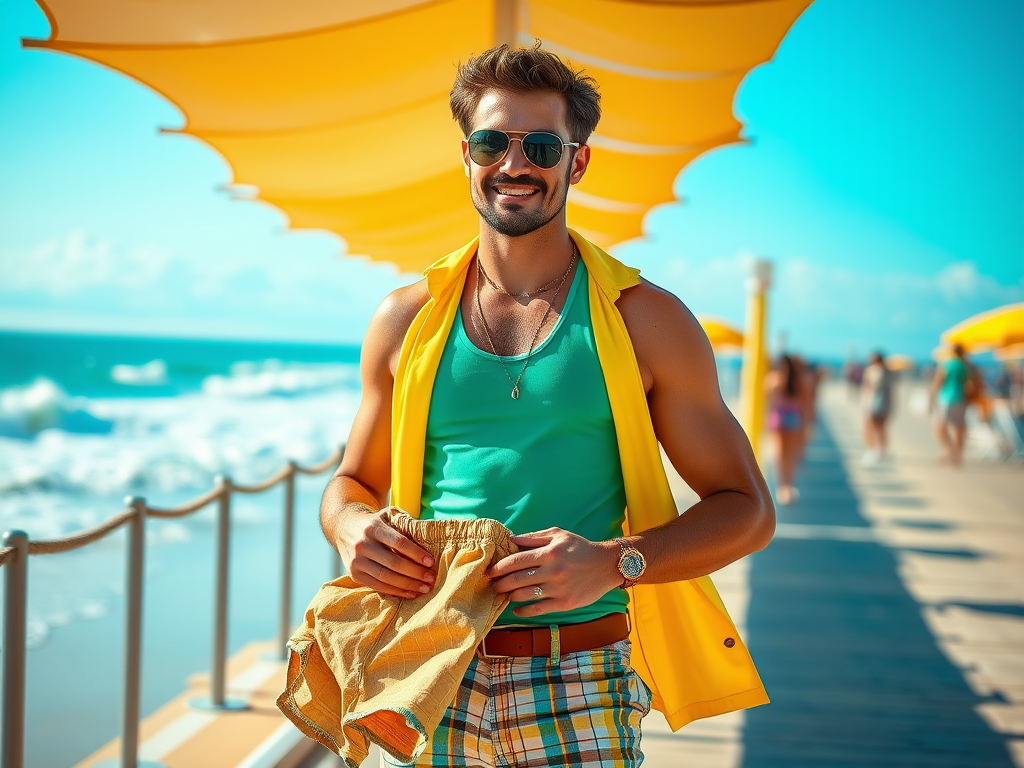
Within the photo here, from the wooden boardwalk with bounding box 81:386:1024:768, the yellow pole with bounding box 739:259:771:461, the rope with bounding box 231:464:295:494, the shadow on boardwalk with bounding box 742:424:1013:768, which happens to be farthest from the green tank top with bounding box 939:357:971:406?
the rope with bounding box 231:464:295:494

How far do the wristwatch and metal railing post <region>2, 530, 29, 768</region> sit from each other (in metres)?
1.76

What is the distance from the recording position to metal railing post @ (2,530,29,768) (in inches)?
99.7

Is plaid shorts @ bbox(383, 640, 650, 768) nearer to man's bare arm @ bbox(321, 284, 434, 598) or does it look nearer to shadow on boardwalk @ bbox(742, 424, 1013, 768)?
man's bare arm @ bbox(321, 284, 434, 598)

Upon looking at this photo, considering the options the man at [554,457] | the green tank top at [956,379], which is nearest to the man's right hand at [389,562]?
the man at [554,457]

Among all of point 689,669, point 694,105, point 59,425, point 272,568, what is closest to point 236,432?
point 59,425

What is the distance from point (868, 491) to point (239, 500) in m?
9.20

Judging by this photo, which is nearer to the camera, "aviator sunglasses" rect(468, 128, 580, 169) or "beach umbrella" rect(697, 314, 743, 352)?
"aviator sunglasses" rect(468, 128, 580, 169)

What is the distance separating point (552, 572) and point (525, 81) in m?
0.99

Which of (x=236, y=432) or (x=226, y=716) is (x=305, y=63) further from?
(x=236, y=432)

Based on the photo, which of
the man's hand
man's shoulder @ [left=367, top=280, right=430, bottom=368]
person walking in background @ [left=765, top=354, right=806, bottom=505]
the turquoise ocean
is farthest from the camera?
person walking in background @ [left=765, top=354, right=806, bottom=505]

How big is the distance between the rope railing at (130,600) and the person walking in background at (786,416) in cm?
651

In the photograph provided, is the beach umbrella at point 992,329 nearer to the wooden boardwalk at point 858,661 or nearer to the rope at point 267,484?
the wooden boardwalk at point 858,661

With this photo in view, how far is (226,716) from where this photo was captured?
4.24 metres

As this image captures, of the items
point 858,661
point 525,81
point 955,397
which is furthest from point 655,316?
point 955,397
